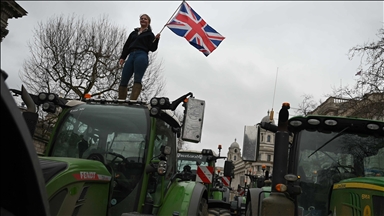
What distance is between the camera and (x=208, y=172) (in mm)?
10234

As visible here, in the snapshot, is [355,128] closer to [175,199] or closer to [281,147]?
[281,147]

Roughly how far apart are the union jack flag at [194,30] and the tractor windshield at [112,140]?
3.25 meters

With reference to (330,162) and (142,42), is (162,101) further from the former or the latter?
(330,162)

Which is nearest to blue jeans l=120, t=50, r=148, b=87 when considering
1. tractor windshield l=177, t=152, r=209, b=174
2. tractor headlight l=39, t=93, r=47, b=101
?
tractor headlight l=39, t=93, r=47, b=101

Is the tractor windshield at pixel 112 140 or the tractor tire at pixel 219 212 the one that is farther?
the tractor tire at pixel 219 212

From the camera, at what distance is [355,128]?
511 cm

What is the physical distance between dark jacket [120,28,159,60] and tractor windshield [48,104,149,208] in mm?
1721

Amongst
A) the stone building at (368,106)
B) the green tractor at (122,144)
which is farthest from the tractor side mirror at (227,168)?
the stone building at (368,106)

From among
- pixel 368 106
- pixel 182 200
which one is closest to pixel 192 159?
pixel 182 200

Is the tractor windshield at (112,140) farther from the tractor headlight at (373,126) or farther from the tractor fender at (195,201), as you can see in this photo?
the tractor headlight at (373,126)

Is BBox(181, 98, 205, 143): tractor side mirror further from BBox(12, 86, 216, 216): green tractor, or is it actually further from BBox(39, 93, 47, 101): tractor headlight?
BBox(39, 93, 47, 101): tractor headlight

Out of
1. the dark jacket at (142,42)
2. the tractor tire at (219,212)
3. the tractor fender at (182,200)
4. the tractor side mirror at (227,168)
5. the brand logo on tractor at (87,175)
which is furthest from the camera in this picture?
the tractor side mirror at (227,168)

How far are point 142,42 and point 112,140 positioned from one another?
2203 millimetres

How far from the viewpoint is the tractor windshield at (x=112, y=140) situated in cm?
412
